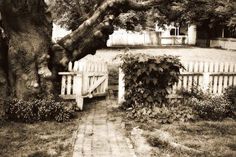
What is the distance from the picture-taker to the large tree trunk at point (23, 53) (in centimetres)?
1075

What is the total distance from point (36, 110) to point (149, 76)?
127 inches

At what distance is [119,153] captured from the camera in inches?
295

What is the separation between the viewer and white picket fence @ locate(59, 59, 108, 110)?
1181 centimetres

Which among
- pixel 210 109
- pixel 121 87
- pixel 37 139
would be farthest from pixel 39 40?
pixel 210 109

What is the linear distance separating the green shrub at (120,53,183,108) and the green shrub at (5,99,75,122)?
2085 mm

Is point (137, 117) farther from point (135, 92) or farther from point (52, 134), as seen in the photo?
point (52, 134)

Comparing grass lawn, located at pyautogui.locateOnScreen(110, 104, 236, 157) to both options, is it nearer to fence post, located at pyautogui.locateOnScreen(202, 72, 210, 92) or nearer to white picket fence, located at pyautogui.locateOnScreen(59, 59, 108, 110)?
white picket fence, located at pyautogui.locateOnScreen(59, 59, 108, 110)

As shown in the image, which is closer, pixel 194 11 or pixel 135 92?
pixel 135 92

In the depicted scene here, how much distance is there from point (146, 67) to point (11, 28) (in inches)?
154

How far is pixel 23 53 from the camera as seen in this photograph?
36.2 ft

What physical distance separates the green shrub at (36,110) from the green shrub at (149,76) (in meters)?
2.08

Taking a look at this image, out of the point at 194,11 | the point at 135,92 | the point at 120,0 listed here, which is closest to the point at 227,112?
the point at 135,92

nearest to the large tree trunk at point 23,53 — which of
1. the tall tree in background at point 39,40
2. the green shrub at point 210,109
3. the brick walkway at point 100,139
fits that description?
the tall tree in background at point 39,40

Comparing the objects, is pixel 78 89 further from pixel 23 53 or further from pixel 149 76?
pixel 149 76
